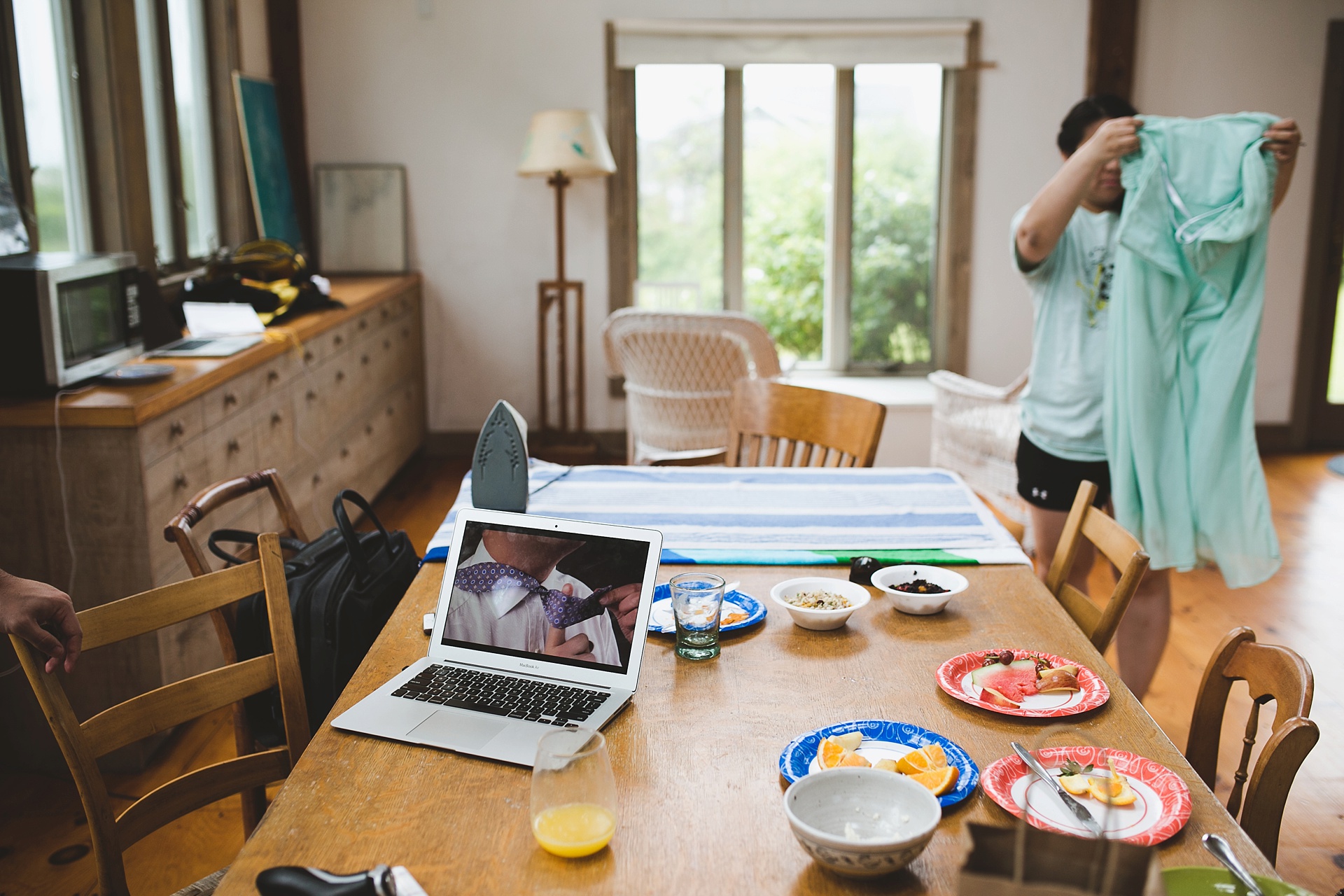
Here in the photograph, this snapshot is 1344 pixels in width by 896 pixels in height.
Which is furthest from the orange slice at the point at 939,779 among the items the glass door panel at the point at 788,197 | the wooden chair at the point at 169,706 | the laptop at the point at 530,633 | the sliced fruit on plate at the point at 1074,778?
the glass door panel at the point at 788,197

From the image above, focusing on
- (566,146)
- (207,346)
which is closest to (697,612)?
(207,346)

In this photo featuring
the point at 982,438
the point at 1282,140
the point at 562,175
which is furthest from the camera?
the point at 562,175

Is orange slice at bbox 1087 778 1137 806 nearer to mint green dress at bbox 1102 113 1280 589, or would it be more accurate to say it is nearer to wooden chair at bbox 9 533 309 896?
wooden chair at bbox 9 533 309 896

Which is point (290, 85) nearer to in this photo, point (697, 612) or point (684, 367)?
point (684, 367)

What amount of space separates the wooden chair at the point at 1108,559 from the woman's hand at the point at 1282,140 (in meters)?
0.89

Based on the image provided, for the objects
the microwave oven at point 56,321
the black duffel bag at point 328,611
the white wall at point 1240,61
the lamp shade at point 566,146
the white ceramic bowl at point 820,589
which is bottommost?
the black duffel bag at point 328,611

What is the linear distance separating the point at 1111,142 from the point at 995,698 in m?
1.35

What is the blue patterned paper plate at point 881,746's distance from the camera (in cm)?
107

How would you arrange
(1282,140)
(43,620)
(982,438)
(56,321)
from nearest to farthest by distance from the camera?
(43,620) → (1282,140) → (56,321) → (982,438)

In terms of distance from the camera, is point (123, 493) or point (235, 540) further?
point (123, 493)

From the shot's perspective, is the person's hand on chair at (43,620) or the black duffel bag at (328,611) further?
the black duffel bag at (328,611)

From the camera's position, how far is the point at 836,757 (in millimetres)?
1076

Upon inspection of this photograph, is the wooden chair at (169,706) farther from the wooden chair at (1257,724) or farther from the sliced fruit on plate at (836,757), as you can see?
the wooden chair at (1257,724)

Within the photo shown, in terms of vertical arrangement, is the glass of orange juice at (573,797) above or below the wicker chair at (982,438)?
above
